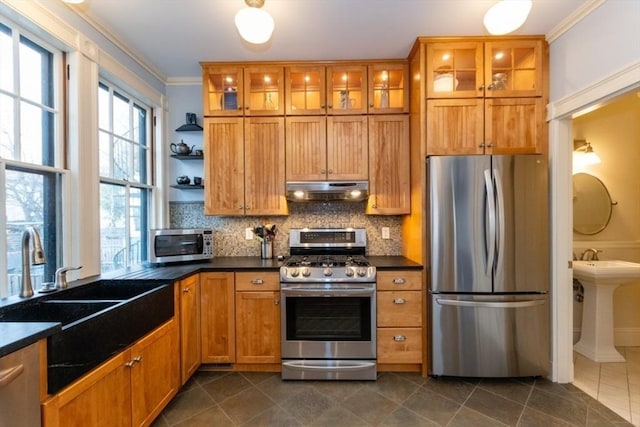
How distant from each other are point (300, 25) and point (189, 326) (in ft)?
8.06

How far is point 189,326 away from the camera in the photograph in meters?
2.31

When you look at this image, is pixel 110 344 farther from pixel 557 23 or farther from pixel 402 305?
pixel 557 23

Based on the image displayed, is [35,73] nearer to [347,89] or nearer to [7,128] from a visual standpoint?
[7,128]

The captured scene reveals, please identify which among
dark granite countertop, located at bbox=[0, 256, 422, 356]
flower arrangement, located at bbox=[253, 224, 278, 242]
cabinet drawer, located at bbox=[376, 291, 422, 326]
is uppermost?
flower arrangement, located at bbox=[253, 224, 278, 242]

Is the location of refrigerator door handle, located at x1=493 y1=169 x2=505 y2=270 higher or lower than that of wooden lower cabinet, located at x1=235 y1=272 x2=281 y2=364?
higher

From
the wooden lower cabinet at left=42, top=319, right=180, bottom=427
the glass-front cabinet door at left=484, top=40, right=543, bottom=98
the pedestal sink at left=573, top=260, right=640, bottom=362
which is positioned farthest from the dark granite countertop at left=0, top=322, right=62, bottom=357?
the pedestal sink at left=573, top=260, right=640, bottom=362

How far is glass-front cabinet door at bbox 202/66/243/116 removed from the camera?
283cm

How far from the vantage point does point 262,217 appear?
315 centimetres

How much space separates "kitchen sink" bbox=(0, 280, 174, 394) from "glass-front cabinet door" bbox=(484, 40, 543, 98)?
2.95 meters

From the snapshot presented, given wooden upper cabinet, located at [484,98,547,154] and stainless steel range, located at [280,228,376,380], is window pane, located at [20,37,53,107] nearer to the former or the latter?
stainless steel range, located at [280,228,376,380]

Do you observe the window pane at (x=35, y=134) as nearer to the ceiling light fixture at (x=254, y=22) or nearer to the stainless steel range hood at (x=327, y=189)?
the ceiling light fixture at (x=254, y=22)

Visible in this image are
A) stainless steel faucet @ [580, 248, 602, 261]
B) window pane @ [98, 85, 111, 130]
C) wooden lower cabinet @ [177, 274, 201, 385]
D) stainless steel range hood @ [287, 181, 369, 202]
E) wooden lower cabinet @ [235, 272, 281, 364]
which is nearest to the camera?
wooden lower cabinet @ [177, 274, 201, 385]

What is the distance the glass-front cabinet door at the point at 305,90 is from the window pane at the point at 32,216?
6.26 ft

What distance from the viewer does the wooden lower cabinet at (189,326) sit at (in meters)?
2.21
